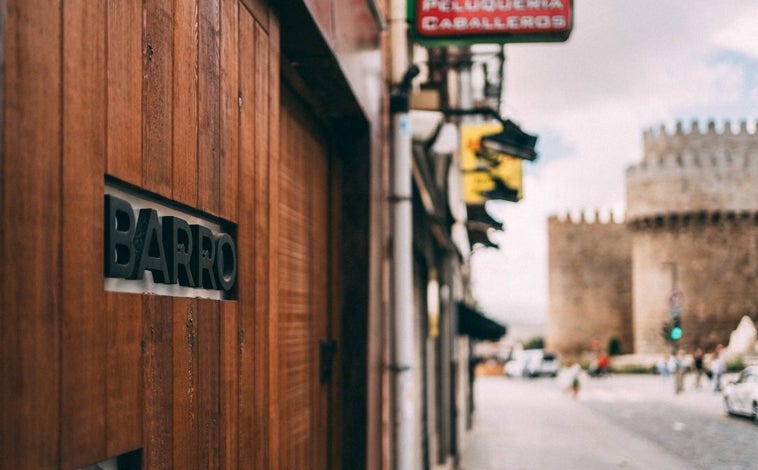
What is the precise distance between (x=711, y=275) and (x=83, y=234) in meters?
63.9

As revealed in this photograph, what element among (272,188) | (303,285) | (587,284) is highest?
(587,284)

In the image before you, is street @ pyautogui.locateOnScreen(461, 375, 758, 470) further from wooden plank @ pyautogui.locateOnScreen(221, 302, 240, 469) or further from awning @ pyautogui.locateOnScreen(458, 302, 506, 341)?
→ wooden plank @ pyautogui.locateOnScreen(221, 302, 240, 469)

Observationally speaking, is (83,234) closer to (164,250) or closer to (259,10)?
(164,250)

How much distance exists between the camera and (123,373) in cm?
228

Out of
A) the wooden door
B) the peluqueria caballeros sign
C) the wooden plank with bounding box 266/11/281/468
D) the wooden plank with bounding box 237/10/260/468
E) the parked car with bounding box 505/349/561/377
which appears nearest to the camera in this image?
the wooden plank with bounding box 237/10/260/468

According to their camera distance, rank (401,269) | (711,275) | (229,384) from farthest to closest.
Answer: (711,275)
(401,269)
(229,384)

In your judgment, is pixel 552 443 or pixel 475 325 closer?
pixel 475 325

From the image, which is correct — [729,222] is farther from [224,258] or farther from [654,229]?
Answer: [224,258]

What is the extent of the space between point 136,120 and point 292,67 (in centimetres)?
251

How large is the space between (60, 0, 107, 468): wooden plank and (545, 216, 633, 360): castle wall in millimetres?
72235

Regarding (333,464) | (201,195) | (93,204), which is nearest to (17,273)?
(93,204)

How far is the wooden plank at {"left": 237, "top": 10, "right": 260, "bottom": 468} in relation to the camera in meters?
3.31

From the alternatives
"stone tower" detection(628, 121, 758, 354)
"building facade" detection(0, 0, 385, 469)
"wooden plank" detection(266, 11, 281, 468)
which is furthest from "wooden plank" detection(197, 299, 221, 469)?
"stone tower" detection(628, 121, 758, 354)

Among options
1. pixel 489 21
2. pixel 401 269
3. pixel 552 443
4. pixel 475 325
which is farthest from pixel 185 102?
pixel 552 443
